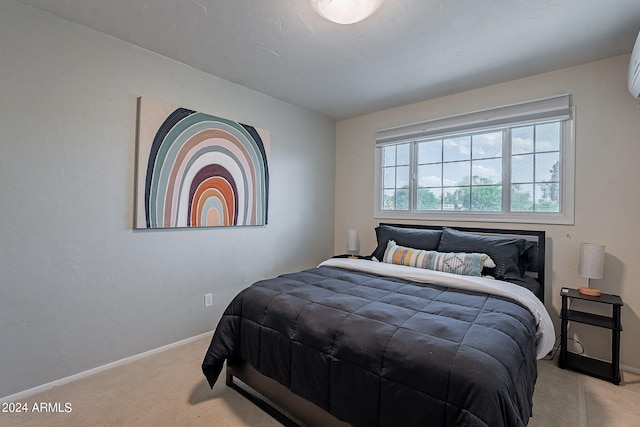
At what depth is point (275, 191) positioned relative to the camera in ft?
11.2

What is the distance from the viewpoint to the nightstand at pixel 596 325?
6.97 ft

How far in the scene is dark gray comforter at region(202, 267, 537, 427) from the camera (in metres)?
1.12

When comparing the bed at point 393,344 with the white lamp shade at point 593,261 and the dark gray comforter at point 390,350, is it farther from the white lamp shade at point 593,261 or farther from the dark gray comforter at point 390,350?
the white lamp shade at point 593,261

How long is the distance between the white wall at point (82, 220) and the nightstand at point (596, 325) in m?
2.88

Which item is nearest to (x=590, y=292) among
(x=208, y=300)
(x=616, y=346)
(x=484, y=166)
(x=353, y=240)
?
(x=616, y=346)

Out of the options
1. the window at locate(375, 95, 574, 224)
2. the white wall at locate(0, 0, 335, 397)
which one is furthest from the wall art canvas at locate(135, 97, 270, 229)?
the window at locate(375, 95, 574, 224)

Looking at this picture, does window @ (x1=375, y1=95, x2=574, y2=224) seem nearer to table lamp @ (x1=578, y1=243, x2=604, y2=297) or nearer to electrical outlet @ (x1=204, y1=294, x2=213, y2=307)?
table lamp @ (x1=578, y1=243, x2=604, y2=297)

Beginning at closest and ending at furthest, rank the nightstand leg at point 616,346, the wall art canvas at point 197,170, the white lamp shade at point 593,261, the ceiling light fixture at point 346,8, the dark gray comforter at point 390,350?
the dark gray comforter at point 390,350 < the ceiling light fixture at point 346,8 < the nightstand leg at point 616,346 < the white lamp shade at point 593,261 < the wall art canvas at point 197,170

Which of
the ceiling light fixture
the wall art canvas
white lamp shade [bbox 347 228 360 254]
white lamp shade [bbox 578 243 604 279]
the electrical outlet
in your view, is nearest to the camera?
the ceiling light fixture

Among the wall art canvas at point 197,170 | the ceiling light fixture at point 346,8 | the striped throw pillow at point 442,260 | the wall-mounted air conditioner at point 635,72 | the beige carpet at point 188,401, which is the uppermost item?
the ceiling light fixture at point 346,8

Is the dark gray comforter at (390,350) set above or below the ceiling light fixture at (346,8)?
below

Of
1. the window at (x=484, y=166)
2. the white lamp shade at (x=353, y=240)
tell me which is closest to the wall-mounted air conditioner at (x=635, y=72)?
the window at (x=484, y=166)

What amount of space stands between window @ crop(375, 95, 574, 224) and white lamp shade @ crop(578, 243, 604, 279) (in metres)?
0.36

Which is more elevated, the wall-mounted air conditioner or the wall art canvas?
the wall-mounted air conditioner
